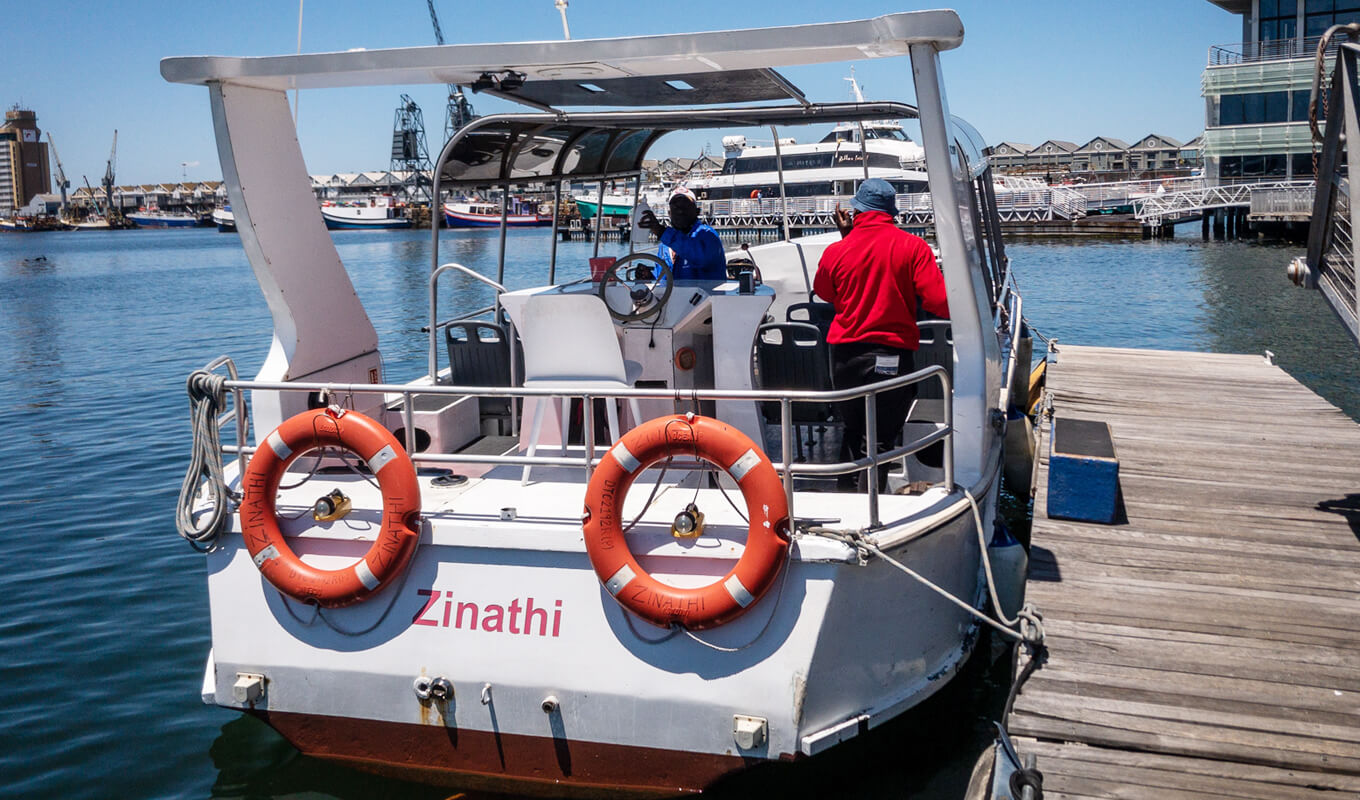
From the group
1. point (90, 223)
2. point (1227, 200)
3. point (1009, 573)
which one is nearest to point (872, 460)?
point (1009, 573)

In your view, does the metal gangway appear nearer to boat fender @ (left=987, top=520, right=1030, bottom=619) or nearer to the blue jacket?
the blue jacket

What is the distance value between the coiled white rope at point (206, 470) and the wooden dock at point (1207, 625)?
12.5 ft

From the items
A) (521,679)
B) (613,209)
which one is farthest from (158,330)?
(613,209)

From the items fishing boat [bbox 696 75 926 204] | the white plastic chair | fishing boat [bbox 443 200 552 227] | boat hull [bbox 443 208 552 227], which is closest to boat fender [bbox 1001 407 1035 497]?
the white plastic chair

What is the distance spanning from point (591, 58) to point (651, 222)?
4421 mm

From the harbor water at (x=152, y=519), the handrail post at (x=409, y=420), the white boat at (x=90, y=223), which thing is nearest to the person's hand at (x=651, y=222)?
the handrail post at (x=409, y=420)

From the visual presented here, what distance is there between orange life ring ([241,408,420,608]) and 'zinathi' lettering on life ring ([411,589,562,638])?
0.77 ft

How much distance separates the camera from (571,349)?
562 centimetres

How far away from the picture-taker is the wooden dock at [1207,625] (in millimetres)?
4316

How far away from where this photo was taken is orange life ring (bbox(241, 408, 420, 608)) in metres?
4.77

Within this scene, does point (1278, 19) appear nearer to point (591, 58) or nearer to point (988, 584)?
point (988, 584)

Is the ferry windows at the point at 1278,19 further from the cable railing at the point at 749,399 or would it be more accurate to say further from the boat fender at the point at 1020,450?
the cable railing at the point at 749,399

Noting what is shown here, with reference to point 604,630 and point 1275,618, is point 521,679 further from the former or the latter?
point 1275,618

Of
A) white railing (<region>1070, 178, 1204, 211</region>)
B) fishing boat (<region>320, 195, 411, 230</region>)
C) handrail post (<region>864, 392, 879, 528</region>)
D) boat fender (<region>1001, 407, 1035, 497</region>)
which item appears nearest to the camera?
handrail post (<region>864, 392, 879, 528</region>)
